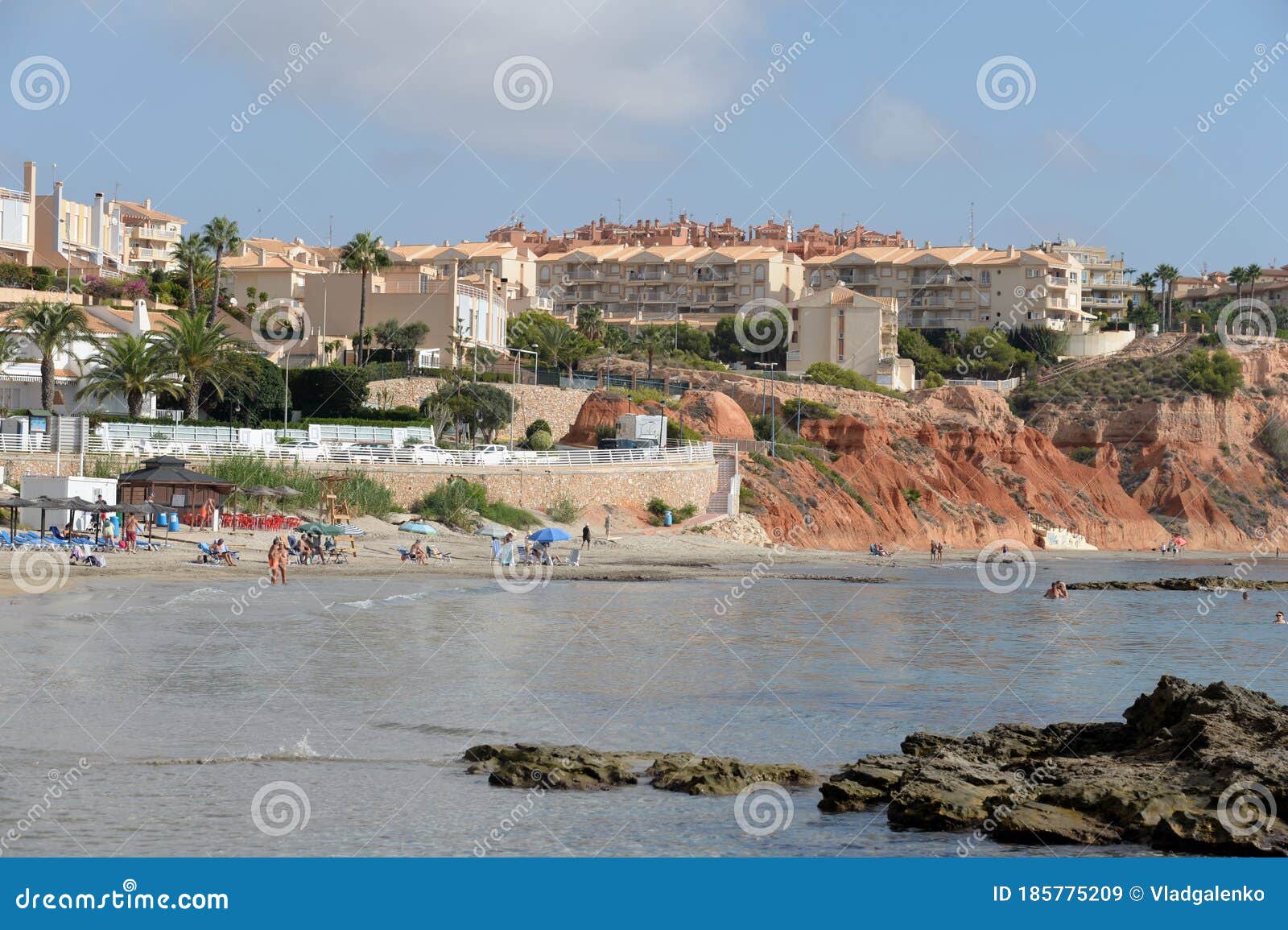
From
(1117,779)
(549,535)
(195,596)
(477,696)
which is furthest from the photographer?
(549,535)

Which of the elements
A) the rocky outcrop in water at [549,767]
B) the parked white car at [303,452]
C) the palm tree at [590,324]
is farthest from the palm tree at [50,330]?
the palm tree at [590,324]

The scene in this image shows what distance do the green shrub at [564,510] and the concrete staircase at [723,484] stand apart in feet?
29.2

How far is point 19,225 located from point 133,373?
1902 inches

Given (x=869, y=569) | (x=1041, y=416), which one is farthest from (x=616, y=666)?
(x=1041, y=416)

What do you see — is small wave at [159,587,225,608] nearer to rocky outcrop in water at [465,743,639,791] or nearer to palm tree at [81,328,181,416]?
rocky outcrop in water at [465,743,639,791]

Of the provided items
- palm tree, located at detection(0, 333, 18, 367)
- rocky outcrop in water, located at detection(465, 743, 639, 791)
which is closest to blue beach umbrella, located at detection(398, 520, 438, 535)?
palm tree, located at detection(0, 333, 18, 367)

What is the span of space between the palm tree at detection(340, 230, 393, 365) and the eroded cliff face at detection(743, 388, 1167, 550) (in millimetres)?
18031

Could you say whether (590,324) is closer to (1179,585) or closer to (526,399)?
(526,399)

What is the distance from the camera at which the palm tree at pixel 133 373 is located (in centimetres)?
4881

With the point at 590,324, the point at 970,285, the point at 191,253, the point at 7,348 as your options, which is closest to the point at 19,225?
the point at 191,253

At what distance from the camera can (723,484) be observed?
61312 millimetres

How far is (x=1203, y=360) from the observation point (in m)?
99.8

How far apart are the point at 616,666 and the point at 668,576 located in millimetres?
18454

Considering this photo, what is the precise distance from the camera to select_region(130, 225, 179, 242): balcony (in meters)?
120
